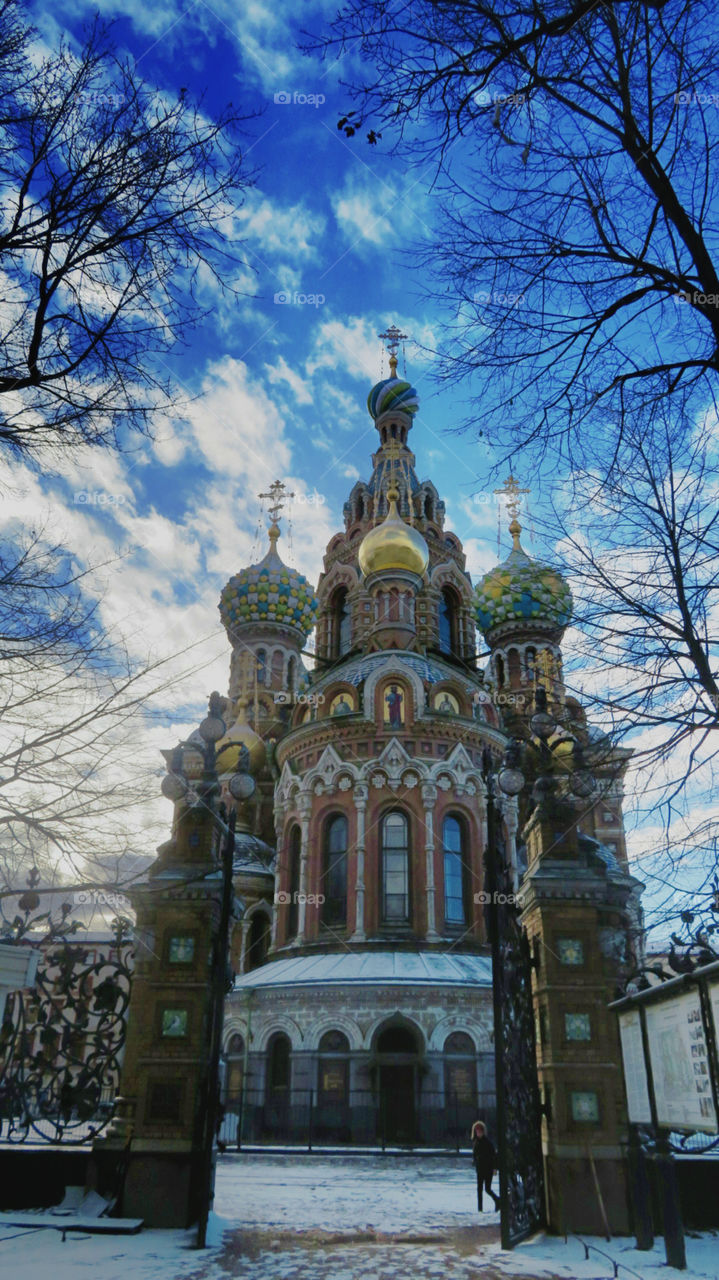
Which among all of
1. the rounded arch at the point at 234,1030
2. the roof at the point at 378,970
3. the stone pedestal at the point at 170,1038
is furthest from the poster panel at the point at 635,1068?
the rounded arch at the point at 234,1030

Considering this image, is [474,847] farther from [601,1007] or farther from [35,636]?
[35,636]

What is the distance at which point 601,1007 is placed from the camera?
8.48 metres

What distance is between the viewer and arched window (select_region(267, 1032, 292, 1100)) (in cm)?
2159

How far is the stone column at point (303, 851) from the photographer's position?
24359 millimetres

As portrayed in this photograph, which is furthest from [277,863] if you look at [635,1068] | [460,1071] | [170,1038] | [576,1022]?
[635,1068]

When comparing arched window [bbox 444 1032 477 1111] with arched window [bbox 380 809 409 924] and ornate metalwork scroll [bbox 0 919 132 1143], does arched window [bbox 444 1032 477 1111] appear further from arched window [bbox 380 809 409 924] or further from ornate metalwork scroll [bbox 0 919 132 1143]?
ornate metalwork scroll [bbox 0 919 132 1143]

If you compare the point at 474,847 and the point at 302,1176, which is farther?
the point at 474,847

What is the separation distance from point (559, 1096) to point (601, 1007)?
87cm

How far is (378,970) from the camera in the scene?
21156 mm

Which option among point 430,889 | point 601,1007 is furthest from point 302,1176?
point 430,889

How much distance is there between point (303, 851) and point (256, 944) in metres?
5.48

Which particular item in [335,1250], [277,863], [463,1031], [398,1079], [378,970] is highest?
[277,863]

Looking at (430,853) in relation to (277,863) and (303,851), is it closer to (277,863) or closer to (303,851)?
(303,851)

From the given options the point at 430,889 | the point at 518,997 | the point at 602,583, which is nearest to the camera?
the point at 602,583
